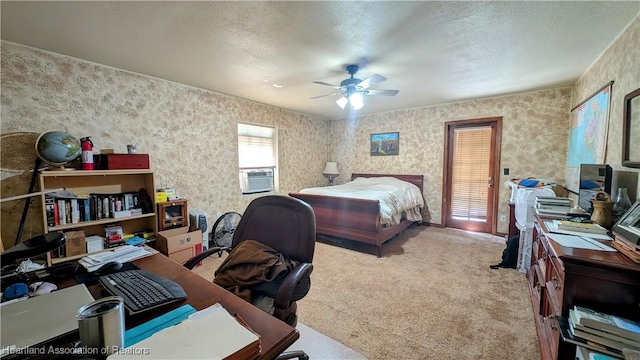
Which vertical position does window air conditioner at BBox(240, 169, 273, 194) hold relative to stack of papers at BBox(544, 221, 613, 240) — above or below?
above

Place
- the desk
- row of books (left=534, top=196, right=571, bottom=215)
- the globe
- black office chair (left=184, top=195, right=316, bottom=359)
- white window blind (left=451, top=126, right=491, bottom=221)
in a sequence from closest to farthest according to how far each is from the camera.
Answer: the desk, black office chair (left=184, top=195, right=316, bottom=359), row of books (left=534, top=196, right=571, bottom=215), the globe, white window blind (left=451, top=126, right=491, bottom=221)

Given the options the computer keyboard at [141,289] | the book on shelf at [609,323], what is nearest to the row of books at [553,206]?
the book on shelf at [609,323]

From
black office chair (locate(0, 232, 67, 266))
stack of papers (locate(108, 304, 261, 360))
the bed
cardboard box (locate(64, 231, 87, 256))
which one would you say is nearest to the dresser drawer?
stack of papers (locate(108, 304, 261, 360))

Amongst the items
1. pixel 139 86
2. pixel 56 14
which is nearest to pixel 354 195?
A: pixel 139 86

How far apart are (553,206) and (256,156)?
389 cm

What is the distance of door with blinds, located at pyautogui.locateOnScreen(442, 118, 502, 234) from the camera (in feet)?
13.9

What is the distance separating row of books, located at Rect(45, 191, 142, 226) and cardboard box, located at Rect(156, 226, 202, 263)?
39cm

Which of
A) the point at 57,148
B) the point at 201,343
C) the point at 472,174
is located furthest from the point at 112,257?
the point at 472,174

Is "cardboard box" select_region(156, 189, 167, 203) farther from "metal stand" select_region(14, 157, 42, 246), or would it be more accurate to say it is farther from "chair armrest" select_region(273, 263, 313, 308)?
"chair armrest" select_region(273, 263, 313, 308)

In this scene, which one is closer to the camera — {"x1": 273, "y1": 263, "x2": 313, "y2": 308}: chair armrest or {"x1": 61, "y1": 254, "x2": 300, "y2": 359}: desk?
{"x1": 61, "y1": 254, "x2": 300, "y2": 359}: desk

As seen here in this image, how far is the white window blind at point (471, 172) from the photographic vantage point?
4.32m

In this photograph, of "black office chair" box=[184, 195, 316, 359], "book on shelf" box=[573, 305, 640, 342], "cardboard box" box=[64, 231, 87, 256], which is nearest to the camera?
"book on shelf" box=[573, 305, 640, 342]

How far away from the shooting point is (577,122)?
3.10 m

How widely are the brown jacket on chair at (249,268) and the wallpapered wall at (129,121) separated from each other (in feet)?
7.56
